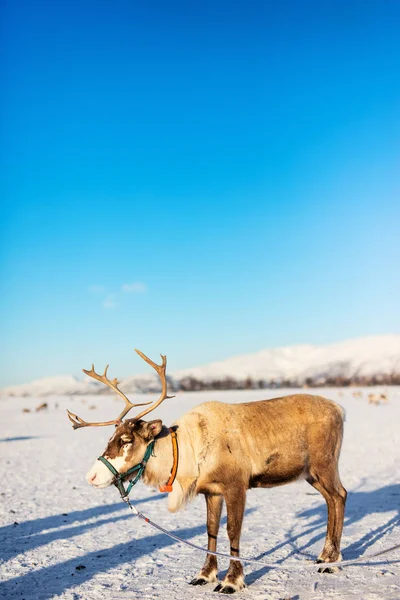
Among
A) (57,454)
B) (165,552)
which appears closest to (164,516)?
(165,552)

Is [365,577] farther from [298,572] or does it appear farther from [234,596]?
[234,596]

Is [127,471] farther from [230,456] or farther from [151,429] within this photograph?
[230,456]

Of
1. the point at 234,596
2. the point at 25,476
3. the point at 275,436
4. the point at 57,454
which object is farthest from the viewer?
the point at 57,454

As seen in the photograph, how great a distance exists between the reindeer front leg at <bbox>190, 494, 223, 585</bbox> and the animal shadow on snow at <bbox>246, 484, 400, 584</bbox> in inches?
A: 17.6

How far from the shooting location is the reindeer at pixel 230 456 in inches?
262

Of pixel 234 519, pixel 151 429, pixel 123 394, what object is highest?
pixel 123 394

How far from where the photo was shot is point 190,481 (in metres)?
6.81

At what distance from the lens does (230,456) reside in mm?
6809

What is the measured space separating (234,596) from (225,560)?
4.79 ft

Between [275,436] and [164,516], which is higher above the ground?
[275,436]

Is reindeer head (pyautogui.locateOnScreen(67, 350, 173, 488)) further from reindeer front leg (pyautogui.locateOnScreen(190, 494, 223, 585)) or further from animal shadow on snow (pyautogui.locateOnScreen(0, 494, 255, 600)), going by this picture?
animal shadow on snow (pyautogui.locateOnScreen(0, 494, 255, 600))

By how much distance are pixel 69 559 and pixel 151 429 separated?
280 cm

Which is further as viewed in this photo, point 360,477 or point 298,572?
point 360,477

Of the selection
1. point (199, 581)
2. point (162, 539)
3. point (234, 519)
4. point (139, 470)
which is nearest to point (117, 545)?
point (162, 539)
